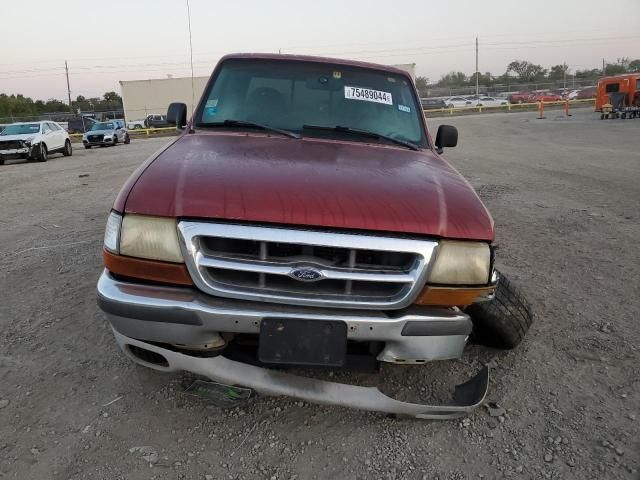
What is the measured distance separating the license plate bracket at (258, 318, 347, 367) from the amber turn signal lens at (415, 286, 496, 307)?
0.39m

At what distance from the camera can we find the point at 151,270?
2.12 meters

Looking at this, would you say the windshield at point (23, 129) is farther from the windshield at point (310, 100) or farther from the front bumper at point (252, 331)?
the front bumper at point (252, 331)

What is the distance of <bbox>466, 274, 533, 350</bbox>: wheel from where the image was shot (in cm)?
276

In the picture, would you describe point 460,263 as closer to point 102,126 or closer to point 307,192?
point 307,192

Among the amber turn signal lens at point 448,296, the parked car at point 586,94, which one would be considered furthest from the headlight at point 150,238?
the parked car at point 586,94

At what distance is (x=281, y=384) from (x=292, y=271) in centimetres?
53

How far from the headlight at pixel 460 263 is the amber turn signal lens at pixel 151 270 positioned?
1.05 m

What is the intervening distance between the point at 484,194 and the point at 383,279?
20.9 ft

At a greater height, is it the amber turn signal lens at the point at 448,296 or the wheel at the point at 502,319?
the amber turn signal lens at the point at 448,296

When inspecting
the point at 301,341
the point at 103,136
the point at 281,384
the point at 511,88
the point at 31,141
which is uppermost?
the point at 511,88

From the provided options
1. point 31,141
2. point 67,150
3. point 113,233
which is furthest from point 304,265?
point 67,150

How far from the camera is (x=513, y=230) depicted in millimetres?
5742

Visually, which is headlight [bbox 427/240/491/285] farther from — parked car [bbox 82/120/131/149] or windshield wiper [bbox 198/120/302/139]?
parked car [bbox 82/120/131/149]

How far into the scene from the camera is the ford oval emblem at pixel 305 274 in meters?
2.03
